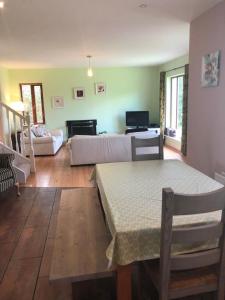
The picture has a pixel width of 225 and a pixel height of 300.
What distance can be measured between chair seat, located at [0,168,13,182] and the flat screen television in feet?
17.1

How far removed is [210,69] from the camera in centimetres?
311

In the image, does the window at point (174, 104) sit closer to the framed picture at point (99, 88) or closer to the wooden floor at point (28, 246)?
the framed picture at point (99, 88)

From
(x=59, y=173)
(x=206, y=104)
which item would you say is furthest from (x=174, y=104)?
(x=206, y=104)

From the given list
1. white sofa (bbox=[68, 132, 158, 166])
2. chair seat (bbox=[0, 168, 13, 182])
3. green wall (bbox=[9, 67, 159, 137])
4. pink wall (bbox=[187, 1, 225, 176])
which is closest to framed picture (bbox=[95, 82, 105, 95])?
green wall (bbox=[9, 67, 159, 137])

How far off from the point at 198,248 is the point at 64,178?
143 inches

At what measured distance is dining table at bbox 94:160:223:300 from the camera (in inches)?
52.6

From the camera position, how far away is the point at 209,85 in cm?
315

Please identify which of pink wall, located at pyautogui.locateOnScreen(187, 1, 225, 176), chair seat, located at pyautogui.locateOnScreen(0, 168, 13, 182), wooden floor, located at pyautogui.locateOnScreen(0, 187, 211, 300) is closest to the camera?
wooden floor, located at pyautogui.locateOnScreen(0, 187, 211, 300)

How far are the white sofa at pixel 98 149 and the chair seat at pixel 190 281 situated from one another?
4.10 meters

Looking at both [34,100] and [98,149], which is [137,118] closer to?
[98,149]

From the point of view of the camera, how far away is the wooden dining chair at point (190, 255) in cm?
119

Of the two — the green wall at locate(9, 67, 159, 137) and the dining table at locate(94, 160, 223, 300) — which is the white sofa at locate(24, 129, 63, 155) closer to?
the green wall at locate(9, 67, 159, 137)

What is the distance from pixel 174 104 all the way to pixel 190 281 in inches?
267

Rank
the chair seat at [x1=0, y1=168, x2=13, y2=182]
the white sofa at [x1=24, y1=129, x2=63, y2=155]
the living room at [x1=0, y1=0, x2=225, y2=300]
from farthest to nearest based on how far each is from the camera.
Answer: the white sofa at [x1=24, y1=129, x2=63, y2=155] < the chair seat at [x1=0, y1=168, x2=13, y2=182] < the living room at [x1=0, y1=0, x2=225, y2=300]
